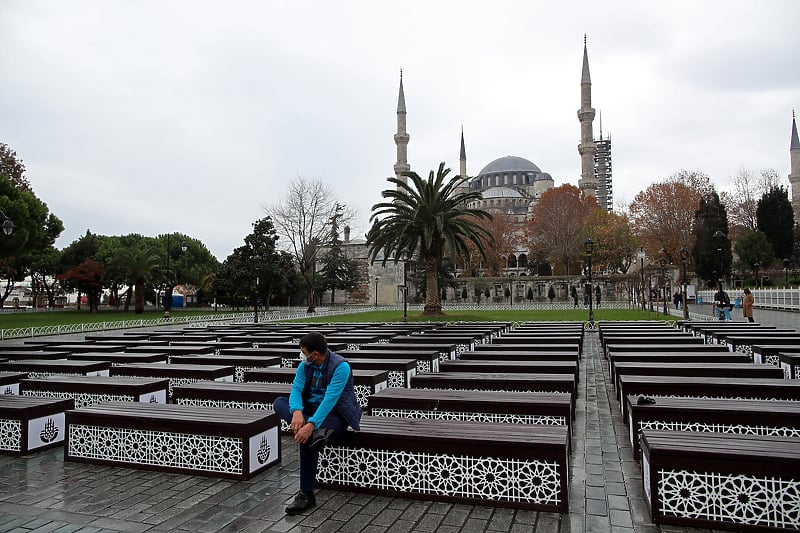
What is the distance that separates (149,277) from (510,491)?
160 ft

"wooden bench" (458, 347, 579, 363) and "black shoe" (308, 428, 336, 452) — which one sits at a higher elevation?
"black shoe" (308, 428, 336, 452)

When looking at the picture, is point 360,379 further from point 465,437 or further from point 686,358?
point 686,358

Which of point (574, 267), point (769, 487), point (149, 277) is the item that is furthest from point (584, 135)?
point (769, 487)

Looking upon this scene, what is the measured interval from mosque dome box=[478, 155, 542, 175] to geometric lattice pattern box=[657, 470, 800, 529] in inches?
3964

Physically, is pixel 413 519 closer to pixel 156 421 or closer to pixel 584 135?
pixel 156 421

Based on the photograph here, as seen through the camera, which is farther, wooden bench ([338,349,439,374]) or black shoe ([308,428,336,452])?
wooden bench ([338,349,439,374])

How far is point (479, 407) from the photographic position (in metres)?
6.00

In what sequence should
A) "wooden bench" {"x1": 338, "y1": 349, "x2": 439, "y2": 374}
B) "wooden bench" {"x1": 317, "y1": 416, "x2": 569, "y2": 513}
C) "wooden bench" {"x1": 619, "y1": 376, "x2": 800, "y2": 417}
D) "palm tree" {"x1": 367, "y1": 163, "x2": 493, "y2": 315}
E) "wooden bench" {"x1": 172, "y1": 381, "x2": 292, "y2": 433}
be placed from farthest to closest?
"palm tree" {"x1": 367, "y1": 163, "x2": 493, "y2": 315} < "wooden bench" {"x1": 338, "y1": 349, "x2": 439, "y2": 374} < "wooden bench" {"x1": 172, "y1": 381, "x2": 292, "y2": 433} < "wooden bench" {"x1": 619, "y1": 376, "x2": 800, "y2": 417} < "wooden bench" {"x1": 317, "y1": 416, "x2": 569, "y2": 513}

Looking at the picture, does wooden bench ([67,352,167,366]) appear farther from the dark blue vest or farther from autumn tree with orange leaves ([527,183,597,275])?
autumn tree with orange leaves ([527,183,597,275])

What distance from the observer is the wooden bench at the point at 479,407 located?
581cm

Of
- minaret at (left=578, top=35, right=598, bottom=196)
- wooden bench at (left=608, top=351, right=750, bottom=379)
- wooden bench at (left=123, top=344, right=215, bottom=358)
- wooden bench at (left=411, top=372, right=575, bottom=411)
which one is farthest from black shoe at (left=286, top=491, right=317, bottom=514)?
minaret at (left=578, top=35, right=598, bottom=196)

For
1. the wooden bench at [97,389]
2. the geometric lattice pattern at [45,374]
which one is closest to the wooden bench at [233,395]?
the wooden bench at [97,389]

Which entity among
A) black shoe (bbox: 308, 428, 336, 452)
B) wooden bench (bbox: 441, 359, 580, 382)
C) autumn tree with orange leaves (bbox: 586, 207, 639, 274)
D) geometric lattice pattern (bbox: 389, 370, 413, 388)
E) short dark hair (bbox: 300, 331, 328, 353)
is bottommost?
geometric lattice pattern (bbox: 389, 370, 413, 388)

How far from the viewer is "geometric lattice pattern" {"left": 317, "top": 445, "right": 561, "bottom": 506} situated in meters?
4.28
